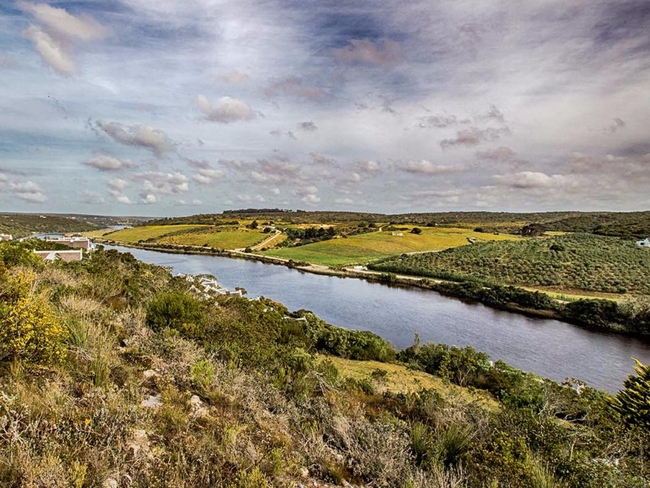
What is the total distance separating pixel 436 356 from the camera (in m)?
16.9

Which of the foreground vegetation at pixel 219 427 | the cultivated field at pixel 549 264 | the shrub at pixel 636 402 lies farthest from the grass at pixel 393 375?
the cultivated field at pixel 549 264

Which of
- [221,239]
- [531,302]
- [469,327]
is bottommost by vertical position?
[469,327]

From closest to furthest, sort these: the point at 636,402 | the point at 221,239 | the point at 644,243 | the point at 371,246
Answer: the point at 636,402
the point at 644,243
the point at 371,246
the point at 221,239

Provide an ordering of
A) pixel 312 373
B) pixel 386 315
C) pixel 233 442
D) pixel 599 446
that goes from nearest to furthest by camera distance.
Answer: pixel 233 442 → pixel 599 446 → pixel 312 373 → pixel 386 315

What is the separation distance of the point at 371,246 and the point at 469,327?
43.6 meters

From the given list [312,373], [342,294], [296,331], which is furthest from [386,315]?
[312,373]

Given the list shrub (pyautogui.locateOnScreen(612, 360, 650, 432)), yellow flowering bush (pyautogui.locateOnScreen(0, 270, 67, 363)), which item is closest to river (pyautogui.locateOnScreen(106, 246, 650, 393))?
shrub (pyautogui.locateOnScreen(612, 360, 650, 432))

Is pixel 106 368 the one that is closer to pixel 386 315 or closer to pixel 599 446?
pixel 599 446

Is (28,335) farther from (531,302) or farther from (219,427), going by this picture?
(531,302)

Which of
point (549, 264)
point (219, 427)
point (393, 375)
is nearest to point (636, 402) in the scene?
point (393, 375)

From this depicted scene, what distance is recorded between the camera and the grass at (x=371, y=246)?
219ft

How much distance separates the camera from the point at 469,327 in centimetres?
2902

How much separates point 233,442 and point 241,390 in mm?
1469

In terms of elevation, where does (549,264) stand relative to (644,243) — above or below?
below
